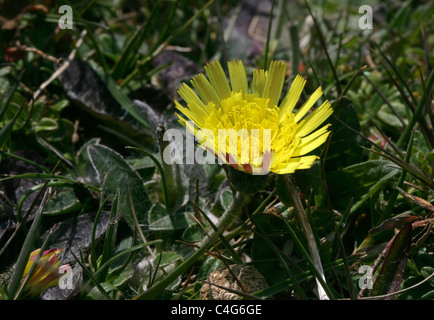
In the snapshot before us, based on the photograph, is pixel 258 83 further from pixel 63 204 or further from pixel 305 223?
pixel 63 204

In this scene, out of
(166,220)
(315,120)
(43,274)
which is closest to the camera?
(43,274)

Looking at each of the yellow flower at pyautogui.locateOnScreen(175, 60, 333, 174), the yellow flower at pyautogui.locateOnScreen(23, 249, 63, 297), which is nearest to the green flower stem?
the yellow flower at pyautogui.locateOnScreen(175, 60, 333, 174)

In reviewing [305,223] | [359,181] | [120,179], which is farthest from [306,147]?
[120,179]

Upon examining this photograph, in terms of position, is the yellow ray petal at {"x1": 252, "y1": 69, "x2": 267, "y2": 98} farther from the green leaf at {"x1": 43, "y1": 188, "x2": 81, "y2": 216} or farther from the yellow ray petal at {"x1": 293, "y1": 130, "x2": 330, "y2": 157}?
the green leaf at {"x1": 43, "y1": 188, "x2": 81, "y2": 216}

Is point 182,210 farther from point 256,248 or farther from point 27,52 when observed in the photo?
point 27,52

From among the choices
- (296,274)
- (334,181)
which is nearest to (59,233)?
(296,274)

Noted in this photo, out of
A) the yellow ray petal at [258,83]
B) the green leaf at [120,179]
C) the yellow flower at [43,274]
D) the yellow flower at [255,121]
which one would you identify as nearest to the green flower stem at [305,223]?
the yellow flower at [255,121]
